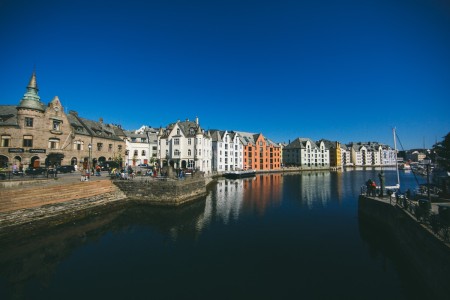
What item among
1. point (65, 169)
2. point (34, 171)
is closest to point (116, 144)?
point (65, 169)

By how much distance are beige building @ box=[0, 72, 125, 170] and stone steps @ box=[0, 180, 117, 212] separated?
1105 cm

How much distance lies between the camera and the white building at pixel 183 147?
213ft

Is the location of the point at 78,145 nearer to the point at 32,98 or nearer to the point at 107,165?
the point at 107,165

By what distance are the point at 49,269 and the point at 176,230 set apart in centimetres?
1071

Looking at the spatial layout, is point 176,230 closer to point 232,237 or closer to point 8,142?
point 232,237

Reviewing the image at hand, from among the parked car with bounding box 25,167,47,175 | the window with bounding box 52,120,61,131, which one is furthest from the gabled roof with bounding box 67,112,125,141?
the parked car with bounding box 25,167,47,175

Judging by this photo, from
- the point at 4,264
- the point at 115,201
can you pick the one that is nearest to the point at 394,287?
the point at 4,264

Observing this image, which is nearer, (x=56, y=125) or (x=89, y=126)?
(x=56, y=125)

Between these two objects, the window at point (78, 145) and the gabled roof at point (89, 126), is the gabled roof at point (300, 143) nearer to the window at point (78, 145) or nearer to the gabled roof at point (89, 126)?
the gabled roof at point (89, 126)

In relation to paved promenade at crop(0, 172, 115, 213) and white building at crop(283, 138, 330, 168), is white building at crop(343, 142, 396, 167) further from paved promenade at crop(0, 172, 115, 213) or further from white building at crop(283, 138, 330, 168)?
paved promenade at crop(0, 172, 115, 213)

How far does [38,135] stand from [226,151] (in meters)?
63.2

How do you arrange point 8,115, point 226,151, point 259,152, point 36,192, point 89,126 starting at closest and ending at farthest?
point 36,192
point 8,115
point 89,126
point 226,151
point 259,152

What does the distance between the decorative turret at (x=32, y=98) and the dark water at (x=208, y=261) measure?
27.9 meters

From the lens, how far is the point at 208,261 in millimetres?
16062
